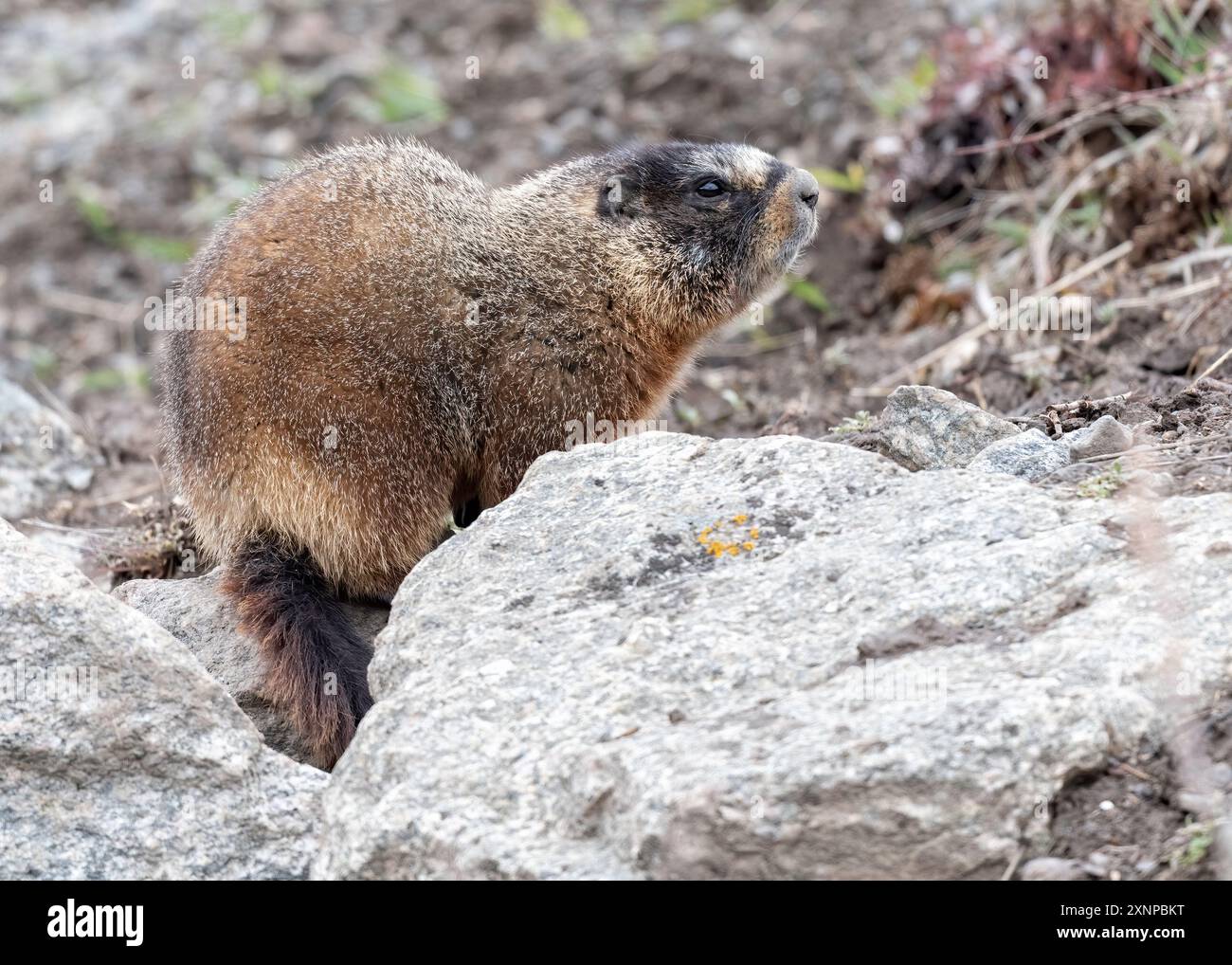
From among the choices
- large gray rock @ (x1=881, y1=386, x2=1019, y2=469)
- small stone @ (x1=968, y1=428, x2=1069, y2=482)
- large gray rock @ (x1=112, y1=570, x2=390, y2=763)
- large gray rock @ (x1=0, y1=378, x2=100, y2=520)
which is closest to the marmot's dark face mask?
large gray rock @ (x1=881, y1=386, x2=1019, y2=469)

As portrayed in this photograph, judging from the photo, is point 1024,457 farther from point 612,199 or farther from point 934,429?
point 612,199

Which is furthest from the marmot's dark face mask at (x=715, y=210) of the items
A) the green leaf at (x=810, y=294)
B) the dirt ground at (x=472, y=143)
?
the green leaf at (x=810, y=294)

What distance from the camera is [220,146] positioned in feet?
40.2

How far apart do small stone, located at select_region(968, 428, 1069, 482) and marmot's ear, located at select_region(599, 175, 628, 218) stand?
2456 mm

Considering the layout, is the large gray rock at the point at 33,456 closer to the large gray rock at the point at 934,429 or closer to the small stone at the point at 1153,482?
the large gray rock at the point at 934,429

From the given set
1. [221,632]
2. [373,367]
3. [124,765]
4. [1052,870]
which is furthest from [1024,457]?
[221,632]

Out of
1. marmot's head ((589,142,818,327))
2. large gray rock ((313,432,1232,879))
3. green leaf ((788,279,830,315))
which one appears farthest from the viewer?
green leaf ((788,279,830,315))

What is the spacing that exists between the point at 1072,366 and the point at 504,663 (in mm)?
4094

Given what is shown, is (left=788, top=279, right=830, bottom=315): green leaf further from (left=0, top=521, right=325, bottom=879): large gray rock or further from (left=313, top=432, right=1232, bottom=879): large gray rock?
(left=0, top=521, right=325, bottom=879): large gray rock

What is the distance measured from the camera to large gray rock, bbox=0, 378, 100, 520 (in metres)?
7.65

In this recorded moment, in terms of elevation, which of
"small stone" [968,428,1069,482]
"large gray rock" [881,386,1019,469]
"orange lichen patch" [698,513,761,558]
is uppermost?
"large gray rock" [881,386,1019,469]

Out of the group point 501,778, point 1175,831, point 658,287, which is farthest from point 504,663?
point 658,287
